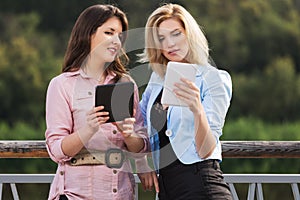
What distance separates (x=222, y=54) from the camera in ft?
47.2

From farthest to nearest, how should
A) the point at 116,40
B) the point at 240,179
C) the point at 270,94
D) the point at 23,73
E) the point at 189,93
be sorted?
the point at 270,94
the point at 23,73
the point at 240,179
the point at 116,40
the point at 189,93

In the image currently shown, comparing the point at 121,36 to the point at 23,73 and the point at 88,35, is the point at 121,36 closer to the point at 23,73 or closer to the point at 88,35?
the point at 88,35

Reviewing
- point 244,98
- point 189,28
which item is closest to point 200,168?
point 189,28

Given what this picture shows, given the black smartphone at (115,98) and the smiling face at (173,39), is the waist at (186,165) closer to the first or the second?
the black smartphone at (115,98)

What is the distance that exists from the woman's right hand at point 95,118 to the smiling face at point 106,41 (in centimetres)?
22

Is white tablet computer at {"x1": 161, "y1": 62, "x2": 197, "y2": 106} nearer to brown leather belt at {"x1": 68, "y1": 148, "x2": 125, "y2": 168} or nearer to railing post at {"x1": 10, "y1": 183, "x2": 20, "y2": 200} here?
brown leather belt at {"x1": 68, "y1": 148, "x2": 125, "y2": 168}

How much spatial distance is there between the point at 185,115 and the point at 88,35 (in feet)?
1.28

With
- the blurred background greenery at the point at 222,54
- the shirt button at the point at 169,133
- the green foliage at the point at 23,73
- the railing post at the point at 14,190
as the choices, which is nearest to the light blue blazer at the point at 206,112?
the shirt button at the point at 169,133

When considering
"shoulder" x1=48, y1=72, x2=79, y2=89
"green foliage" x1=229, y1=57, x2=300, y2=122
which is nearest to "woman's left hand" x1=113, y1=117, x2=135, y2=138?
"shoulder" x1=48, y1=72, x2=79, y2=89

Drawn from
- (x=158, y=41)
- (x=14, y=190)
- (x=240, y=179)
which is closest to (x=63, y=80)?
(x=158, y=41)

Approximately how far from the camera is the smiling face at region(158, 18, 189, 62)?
2.22 m

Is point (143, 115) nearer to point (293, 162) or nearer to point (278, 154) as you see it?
point (278, 154)

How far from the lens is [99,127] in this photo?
217 centimetres

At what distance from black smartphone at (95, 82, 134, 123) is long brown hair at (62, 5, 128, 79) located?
0.13 metres
